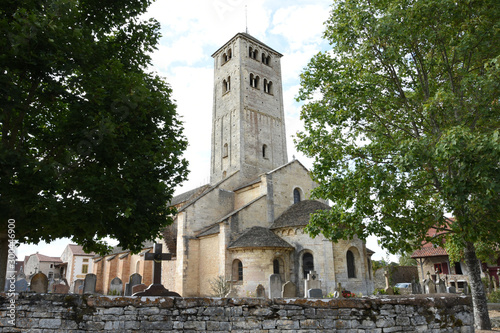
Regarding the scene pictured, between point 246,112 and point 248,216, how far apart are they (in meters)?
11.5

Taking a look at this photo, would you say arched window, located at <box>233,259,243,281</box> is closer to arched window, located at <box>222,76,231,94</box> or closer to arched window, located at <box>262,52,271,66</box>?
arched window, located at <box>222,76,231,94</box>

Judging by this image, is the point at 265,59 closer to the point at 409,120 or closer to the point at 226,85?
the point at 226,85

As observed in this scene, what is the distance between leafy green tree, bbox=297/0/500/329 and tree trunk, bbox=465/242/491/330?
0.09 feet

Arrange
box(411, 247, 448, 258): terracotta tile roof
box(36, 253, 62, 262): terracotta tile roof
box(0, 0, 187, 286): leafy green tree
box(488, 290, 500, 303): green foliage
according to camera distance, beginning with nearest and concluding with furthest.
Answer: box(0, 0, 187, 286): leafy green tree < box(488, 290, 500, 303): green foliage < box(411, 247, 448, 258): terracotta tile roof < box(36, 253, 62, 262): terracotta tile roof

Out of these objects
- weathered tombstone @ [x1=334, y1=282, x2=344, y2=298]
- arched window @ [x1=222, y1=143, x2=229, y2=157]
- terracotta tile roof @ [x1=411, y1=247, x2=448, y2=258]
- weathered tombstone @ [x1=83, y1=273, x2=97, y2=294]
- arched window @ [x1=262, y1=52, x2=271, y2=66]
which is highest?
arched window @ [x1=262, y1=52, x2=271, y2=66]

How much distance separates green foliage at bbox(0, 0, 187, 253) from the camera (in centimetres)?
680

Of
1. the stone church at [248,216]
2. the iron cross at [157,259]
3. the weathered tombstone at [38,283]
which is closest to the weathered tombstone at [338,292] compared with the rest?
the stone church at [248,216]

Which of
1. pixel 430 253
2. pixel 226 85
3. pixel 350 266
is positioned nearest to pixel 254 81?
pixel 226 85

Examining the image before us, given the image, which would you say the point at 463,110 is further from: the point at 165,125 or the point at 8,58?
the point at 8,58

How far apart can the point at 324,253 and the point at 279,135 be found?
15.0 meters

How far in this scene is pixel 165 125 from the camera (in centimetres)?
969

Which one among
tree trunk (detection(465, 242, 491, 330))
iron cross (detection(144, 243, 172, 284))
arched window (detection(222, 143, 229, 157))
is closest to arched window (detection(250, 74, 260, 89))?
arched window (detection(222, 143, 229, 157))

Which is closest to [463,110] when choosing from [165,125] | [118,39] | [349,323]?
[349,323]

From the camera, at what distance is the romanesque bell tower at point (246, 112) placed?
2919cm
